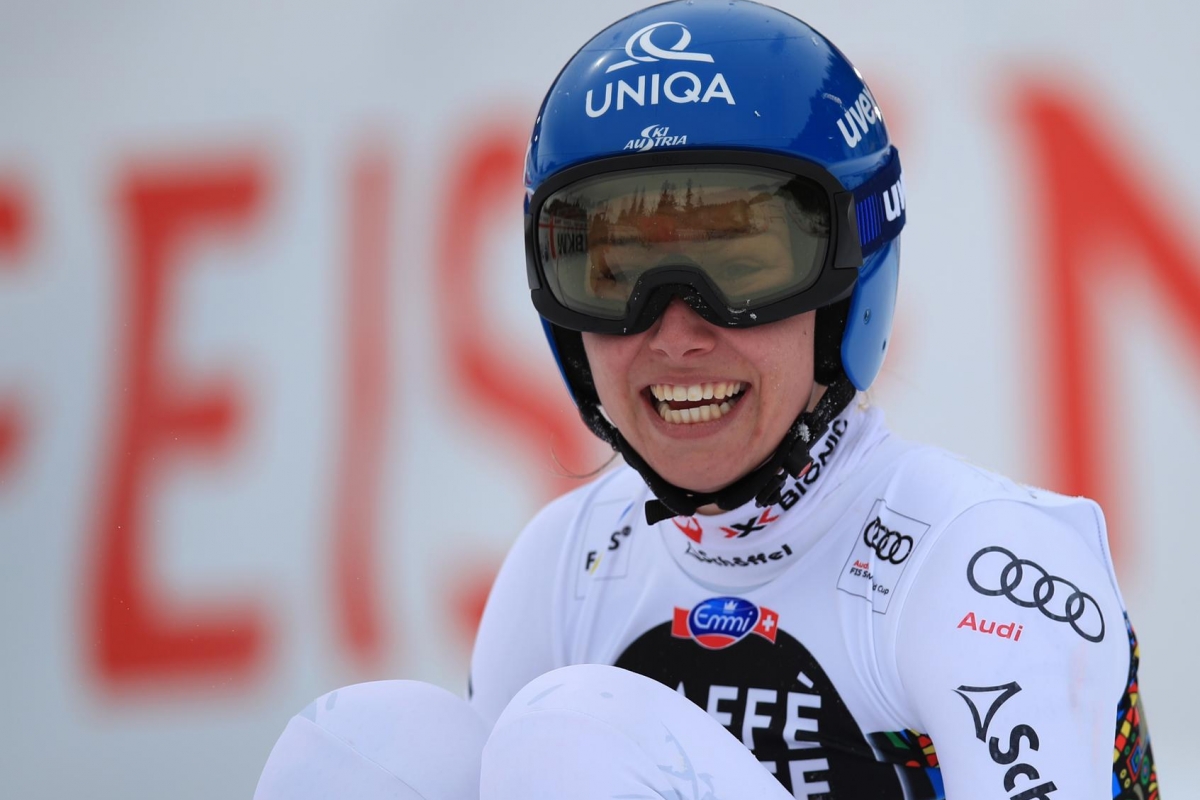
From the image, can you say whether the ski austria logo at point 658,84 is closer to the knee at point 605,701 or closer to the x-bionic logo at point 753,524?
the x-bionic logo at point 753,524

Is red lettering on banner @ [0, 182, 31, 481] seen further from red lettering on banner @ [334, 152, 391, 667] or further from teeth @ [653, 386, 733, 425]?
teeth @ [653, 386, 733, 425]

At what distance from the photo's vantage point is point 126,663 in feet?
12.4

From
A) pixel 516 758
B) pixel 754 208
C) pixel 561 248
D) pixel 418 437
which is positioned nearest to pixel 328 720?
pixel 516 758

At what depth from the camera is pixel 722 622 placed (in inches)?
76.9

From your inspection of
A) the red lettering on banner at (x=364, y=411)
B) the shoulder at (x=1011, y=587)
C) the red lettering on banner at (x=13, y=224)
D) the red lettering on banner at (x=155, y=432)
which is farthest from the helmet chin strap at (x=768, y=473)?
the red lettering on banner at (x=13, y=224)

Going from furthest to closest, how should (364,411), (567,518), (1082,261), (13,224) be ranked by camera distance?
1. (13,224)
2. (364,411)
3. (1082,261)
4. (567,518)

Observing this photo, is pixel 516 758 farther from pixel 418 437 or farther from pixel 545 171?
pixel 418 437

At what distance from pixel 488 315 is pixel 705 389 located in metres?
2.18

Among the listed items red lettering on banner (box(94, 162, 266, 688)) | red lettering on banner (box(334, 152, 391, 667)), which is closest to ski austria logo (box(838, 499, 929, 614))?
red lettering on banner (box(334, 152, 391, 667))

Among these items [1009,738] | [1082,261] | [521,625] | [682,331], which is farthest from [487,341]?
[1009,738]

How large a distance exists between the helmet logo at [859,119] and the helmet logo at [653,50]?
0.73 feet

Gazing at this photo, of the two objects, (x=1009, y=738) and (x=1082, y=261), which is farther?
(x=1082, y=261)

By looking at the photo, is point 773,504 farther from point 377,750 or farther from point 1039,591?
point 377,750

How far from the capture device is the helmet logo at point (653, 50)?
6.23 ft
